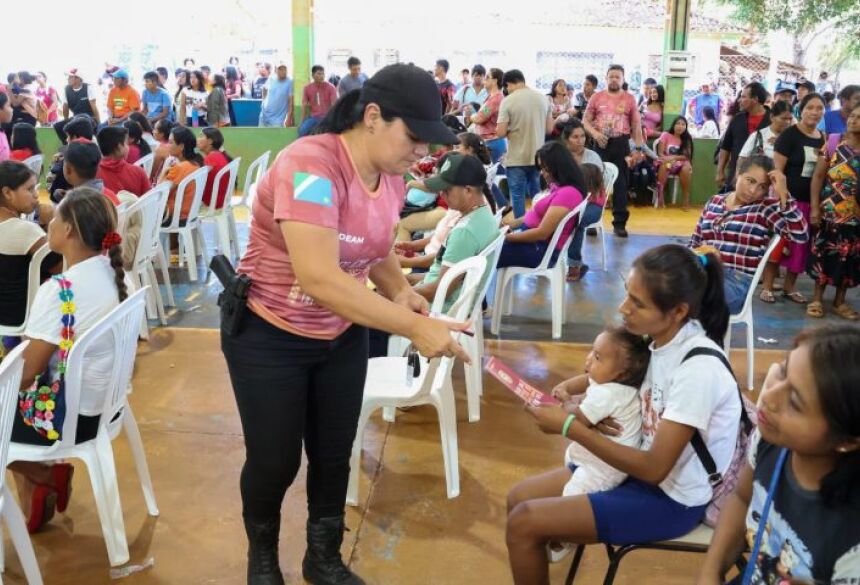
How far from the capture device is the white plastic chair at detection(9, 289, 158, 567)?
2.35m

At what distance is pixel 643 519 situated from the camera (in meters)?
1.90

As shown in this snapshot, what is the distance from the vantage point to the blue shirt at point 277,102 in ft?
36.8

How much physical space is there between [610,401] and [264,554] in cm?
105

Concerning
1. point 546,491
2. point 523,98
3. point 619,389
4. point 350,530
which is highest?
point 523,98

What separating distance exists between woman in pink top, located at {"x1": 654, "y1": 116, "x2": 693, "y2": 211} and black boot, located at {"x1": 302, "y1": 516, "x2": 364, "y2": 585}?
833 cm

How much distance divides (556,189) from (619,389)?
9.72 ft

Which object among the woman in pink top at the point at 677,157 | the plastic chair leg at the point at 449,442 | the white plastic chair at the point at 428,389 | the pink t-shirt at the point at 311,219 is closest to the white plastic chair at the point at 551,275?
the white plastic chair at the point at 428,389

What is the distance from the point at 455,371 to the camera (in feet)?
14.3

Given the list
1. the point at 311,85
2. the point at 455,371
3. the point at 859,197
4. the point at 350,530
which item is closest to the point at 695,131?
the point at 311,85

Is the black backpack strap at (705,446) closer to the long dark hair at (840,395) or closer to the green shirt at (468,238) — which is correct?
the long dark hair at (840,395)

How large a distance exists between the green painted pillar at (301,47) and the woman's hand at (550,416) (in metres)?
9.88

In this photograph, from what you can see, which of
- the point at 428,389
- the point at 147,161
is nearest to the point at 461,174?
the point at 428,389

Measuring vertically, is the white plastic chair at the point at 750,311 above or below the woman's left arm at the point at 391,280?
below

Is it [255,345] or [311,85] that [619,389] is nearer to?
[255,345]
